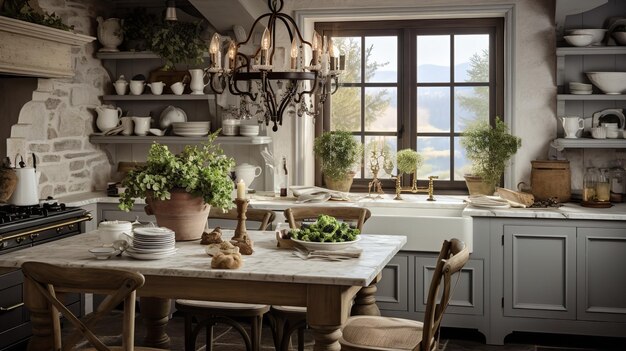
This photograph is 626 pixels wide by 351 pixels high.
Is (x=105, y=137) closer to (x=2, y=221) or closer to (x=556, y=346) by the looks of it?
(x=2, y=221)

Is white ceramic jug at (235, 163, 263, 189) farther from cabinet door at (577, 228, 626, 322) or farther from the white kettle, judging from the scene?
cabinet door at (577, 228, 626, 322)

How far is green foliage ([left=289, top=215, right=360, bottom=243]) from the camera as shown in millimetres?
3590

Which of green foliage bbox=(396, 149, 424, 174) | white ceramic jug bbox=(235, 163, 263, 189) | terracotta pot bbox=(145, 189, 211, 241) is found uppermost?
green foliage bbox=(396, 149, 424, 174)

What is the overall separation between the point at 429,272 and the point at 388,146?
127cm

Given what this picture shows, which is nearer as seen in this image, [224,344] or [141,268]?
[141,268]

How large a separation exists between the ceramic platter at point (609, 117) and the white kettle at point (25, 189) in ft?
12.1

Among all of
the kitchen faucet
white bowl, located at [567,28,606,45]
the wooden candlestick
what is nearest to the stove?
the wooden candlestick

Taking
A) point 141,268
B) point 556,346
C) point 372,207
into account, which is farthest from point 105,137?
point 556,346

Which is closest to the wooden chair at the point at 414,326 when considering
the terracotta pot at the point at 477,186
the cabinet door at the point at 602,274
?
the cabinet door at the point at 602,274

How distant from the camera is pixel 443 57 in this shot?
19.6ft

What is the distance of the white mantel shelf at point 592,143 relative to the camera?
5.25 m

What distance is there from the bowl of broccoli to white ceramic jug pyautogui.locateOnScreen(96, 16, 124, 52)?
9.80 ft

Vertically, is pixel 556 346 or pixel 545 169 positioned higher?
pixel 545 169

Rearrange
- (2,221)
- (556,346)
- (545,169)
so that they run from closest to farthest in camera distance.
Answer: (2,221) → (556,346) → (545,169)
